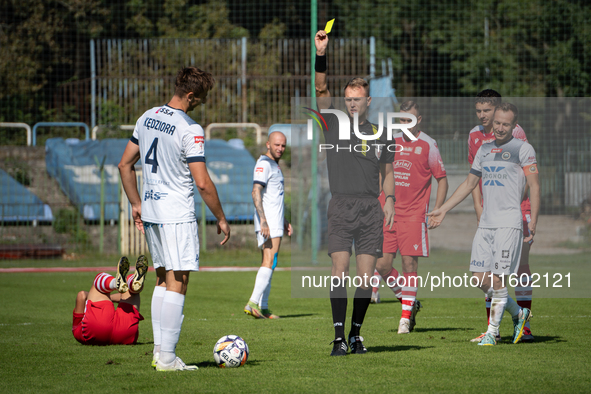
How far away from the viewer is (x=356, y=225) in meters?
5.90

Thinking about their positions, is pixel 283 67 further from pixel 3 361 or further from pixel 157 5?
pixel 3 361

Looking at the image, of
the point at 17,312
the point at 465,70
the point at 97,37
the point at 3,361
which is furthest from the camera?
the point at 465,70

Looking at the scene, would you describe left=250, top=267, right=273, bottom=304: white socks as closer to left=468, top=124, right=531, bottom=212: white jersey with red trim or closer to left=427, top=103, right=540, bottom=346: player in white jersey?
left=427, top=103, right=540, bottom=346: player in white jersey

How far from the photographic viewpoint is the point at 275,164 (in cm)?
902

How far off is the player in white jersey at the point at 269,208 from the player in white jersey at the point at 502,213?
2684 mm

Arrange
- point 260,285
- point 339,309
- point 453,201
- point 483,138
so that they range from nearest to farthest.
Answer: point 339,309
point 453,201
point 483,138
point 260,285

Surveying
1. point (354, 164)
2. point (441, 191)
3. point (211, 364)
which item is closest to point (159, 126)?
point (354, 164)

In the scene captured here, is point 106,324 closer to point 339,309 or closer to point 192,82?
point 339,309

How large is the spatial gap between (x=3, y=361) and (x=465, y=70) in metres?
23.6

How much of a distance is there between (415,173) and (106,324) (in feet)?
12.0

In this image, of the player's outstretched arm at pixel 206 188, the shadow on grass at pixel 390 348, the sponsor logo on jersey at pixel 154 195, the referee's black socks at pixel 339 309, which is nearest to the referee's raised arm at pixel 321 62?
the player's outstretched arm at pixel 206 188

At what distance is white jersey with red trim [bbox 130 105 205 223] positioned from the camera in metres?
5.20

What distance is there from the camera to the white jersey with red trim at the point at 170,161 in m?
5.20

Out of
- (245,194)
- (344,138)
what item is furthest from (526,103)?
(344,138)
